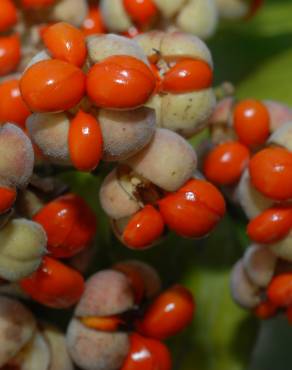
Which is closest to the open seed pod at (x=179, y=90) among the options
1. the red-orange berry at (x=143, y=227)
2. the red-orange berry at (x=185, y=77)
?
the red-orange berry at (x=185, y=77)

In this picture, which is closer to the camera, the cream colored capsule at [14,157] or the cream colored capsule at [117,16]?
the cream colored capsule at [14,157]

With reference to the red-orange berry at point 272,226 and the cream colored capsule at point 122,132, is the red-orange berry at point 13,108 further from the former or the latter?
the red-orange berry at point 272,226

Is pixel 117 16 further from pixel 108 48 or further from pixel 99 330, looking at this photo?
pixel 99 330

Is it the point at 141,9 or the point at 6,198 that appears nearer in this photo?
the point at 6,198

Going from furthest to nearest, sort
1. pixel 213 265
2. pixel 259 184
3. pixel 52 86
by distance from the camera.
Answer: pixel 213 265 → pixel 259 184 → pixel 52 86

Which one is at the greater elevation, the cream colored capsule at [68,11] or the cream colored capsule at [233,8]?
the cream colored capsule at [68,11]

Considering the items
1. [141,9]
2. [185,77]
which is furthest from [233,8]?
[185,77]
